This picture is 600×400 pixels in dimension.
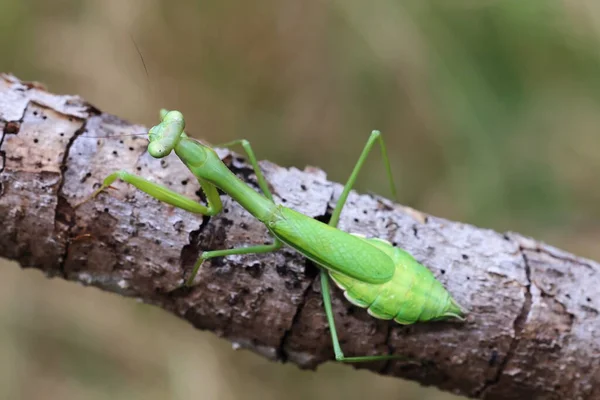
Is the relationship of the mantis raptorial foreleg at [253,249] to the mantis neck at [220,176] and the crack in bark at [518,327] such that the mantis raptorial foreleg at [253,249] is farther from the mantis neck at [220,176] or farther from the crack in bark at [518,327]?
the crack in bark at [518,327]

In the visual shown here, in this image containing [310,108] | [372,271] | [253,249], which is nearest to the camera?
[253,249]

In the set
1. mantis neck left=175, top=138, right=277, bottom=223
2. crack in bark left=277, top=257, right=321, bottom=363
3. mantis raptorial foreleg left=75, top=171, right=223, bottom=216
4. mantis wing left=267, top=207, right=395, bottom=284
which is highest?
mantis neck left=175, top=138, right=277, bottom=223

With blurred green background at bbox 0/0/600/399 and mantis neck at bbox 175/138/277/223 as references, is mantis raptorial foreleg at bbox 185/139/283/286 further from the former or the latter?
blurred green background at bbox 0/0/600/399

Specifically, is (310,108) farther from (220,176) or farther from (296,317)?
(296,317)

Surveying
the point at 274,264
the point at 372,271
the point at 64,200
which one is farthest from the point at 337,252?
the point at 64,200

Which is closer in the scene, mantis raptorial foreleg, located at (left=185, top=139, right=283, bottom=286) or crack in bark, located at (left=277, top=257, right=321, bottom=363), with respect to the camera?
mantis raptorial foreleg, located at (left=185, top=139, right=283, bottom=286)

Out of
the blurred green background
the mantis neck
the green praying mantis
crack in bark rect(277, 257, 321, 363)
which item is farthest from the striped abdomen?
the blurred green background

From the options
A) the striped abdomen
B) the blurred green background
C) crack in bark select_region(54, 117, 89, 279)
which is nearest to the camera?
crack in bark select_region(54, 117, 89, 279)
